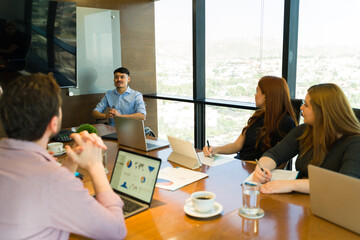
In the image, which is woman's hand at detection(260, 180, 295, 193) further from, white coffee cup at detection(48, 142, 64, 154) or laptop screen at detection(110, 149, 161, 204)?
white coffee cup at detection(48, 142, 64, 154)

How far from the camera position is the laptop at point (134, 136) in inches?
98.5

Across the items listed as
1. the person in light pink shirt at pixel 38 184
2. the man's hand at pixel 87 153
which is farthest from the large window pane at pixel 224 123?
the person in light pink shirt at pixel 38 184

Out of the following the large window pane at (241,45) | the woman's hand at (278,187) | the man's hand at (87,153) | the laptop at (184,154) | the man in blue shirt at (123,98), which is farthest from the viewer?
the man in blue shirt at (123,98)

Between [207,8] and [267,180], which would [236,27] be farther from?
[267,180]

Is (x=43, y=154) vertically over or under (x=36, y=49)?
under

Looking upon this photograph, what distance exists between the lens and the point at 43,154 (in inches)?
44.4

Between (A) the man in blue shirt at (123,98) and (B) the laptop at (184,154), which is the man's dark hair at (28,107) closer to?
(B) the laptop at (184,154)

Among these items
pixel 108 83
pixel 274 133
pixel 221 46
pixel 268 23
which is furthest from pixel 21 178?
pixel 108 83

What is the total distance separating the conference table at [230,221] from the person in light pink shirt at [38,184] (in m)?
0.24

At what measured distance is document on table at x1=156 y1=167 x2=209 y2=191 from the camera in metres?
1.83

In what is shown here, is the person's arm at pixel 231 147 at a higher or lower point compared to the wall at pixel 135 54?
lower

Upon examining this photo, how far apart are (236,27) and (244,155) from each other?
6.57ft

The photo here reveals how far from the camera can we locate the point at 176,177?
1944 millimetres

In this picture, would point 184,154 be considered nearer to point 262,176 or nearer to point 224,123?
point 262,176
